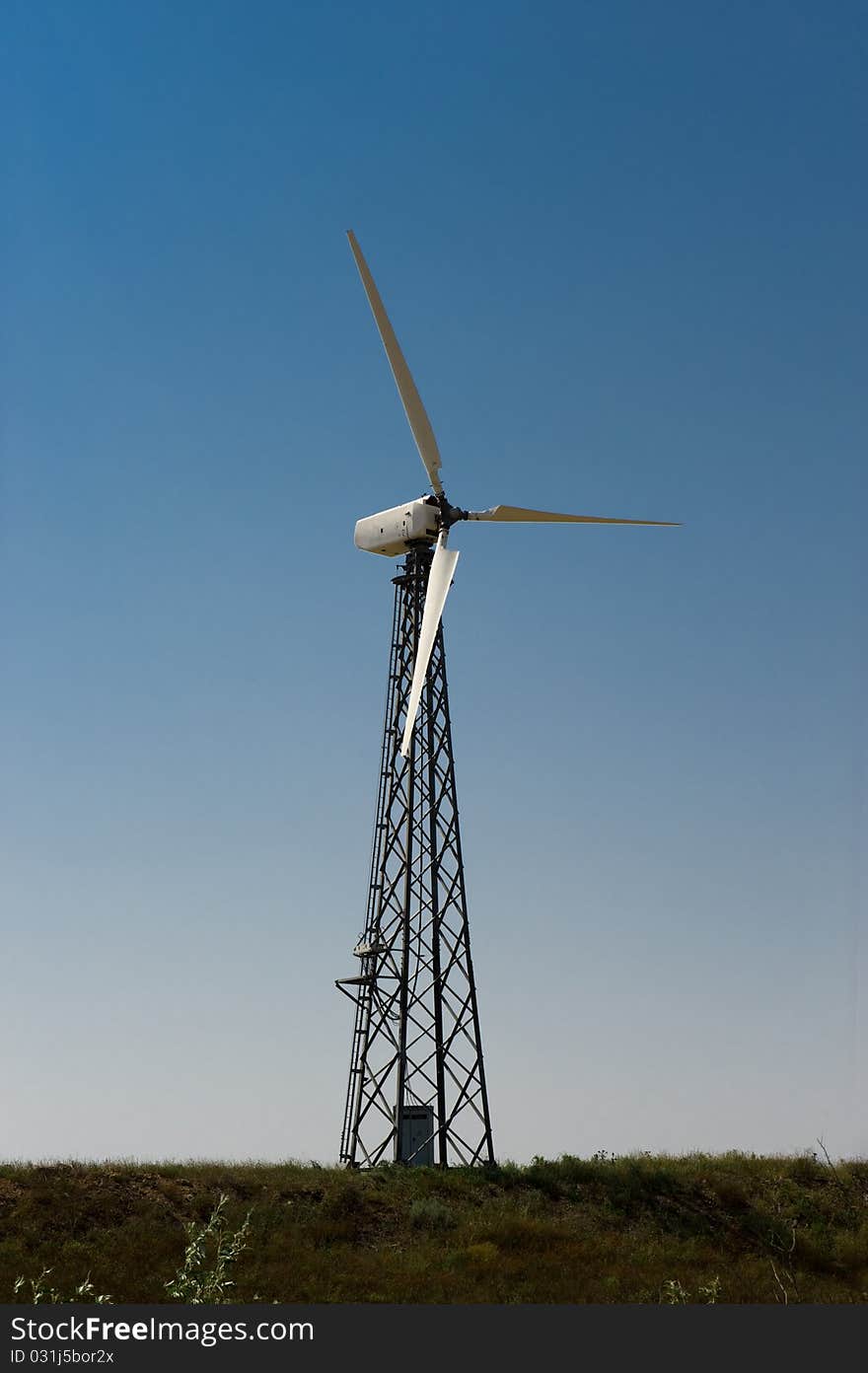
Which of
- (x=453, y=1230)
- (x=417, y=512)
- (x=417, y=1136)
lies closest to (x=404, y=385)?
(x=417, y=512)

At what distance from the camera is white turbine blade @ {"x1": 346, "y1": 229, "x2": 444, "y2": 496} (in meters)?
44.8

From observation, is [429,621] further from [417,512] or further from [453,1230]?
[453,1230]

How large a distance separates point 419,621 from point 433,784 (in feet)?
17.1

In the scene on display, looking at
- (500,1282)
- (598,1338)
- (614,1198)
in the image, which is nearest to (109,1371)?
(598,1338)

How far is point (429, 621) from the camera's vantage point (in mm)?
41781

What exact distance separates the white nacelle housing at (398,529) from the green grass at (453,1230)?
1888 cm

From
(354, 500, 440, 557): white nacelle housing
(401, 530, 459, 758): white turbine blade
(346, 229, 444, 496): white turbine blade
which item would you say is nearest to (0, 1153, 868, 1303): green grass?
(401, 530, 459, 758): white turbine blade

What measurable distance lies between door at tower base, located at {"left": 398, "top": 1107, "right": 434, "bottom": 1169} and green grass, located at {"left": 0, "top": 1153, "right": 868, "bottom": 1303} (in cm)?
128

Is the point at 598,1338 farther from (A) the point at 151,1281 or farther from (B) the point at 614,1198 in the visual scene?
(B) the point at 614,1198

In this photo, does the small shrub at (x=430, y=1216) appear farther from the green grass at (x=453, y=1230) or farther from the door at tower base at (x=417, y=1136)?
the door at tower base at (x=417, y=1136)

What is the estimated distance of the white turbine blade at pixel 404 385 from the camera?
1762 inches

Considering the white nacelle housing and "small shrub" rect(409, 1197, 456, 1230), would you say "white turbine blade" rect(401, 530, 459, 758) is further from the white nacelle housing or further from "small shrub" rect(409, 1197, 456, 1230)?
"small shrub" rect(409, 1197, 456, 1230)

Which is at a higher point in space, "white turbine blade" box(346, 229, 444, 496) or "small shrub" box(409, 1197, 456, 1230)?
"white turbine blade" box(346, 229, 444, 496)

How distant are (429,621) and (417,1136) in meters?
15.0
